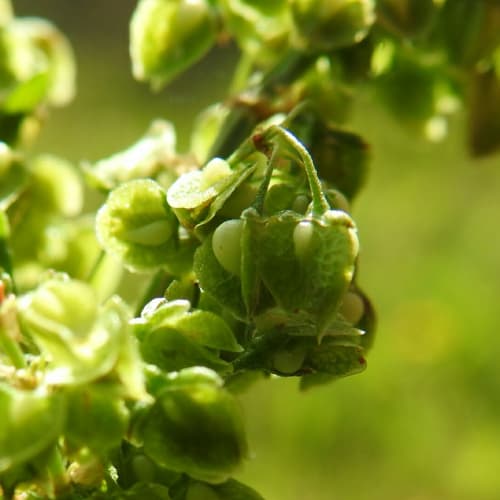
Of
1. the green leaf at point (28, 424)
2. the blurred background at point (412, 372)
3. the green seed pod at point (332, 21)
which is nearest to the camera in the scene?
the green leaf at point (28, 424)

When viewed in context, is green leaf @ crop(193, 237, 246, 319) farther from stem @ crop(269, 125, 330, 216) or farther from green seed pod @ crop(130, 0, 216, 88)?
green seed pod @ crop(130, 0, 216, 88)

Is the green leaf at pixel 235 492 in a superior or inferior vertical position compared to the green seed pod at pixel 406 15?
inferior

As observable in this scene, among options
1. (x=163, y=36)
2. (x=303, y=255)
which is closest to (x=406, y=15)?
(x=163, y=36)

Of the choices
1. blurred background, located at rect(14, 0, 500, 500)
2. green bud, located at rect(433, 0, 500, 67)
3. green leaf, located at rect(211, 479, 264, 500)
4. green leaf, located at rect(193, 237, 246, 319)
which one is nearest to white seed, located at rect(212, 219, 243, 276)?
green leaf, located at rect(193, 237, 246, 319)

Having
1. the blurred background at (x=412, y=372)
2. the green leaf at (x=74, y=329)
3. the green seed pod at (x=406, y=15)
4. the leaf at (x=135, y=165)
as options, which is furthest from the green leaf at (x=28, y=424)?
the blurred background at (x=412, y=372)

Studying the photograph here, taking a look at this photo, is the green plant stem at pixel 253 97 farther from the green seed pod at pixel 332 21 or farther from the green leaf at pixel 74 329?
the green leaf at pixel 74 329

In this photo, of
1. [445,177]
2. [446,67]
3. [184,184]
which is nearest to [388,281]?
[445,177]

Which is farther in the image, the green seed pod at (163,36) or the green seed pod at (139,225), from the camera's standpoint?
the green seed pod at (163,36)
